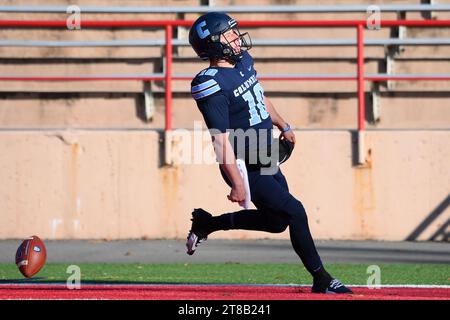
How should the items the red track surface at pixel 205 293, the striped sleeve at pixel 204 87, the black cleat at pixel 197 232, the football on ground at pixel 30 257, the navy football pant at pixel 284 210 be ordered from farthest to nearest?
the football on ground at pixel 30 257
the black cleat at pixel 197 232
the navy football pant at pixel 284 210
the striped sleeve at pixel 204 87
the red track surface at pixel 205 293

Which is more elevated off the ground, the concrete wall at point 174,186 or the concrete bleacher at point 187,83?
the concrete bleacher at point 187,83

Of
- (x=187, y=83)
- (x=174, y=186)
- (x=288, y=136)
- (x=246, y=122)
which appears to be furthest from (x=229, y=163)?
(x=187, y=83)

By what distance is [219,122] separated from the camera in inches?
260

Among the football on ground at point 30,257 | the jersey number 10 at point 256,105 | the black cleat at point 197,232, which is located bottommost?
the football on ground at point 30,257

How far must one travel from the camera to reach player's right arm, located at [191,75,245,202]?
258 inches

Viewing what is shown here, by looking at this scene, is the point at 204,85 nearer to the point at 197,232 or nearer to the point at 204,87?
the point at 204,87

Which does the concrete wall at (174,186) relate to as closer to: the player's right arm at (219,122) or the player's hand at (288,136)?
the player's hand at (288,136)

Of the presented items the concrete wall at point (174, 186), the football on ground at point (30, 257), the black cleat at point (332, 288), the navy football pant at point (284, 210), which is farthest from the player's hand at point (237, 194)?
the concrete wall at point (174, 186)

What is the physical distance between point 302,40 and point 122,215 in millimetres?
3720

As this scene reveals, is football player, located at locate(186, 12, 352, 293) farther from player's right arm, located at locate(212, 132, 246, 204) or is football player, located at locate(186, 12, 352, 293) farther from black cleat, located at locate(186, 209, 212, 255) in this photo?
black cleat, located at locate(186, 209, 212, 255)

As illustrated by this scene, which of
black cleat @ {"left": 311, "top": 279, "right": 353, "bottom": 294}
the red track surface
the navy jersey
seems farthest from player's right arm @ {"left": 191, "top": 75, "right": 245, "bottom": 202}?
A: black cleat @ {"left": 311, "top": 279, "right": 353, "bottom": 294}

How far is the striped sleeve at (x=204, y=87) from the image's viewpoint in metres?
6.66
